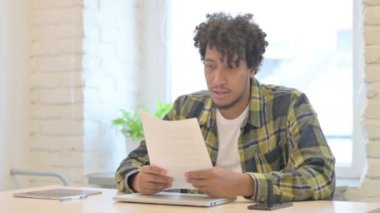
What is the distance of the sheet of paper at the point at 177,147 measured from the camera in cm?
170

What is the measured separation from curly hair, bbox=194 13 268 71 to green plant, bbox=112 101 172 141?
97cm

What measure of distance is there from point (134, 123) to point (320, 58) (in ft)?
2.90

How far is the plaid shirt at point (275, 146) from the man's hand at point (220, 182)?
0.09ft

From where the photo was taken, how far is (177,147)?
172cm

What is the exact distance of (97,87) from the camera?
317cm

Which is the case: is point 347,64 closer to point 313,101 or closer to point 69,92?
point 313,101

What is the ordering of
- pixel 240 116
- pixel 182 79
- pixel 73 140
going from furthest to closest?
pixel 182 79, pixel 73 140, pixel 240 116

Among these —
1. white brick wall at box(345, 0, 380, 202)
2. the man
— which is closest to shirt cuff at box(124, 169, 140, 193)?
the man

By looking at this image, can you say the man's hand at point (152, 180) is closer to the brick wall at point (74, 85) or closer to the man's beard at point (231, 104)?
the man's beard at point (231, 104)

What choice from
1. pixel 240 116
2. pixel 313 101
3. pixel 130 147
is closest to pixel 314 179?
pixel 240 116

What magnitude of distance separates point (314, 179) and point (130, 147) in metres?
1.53

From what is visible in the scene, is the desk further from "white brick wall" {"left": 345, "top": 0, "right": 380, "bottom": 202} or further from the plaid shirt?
"white brick wall" {"left": 345, "top": 0, "right": 380, "bottom": 202}

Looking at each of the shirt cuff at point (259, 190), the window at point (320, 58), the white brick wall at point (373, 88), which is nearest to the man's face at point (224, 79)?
the shirt cuff at point (259, 190)

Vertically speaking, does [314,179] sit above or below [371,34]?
below
